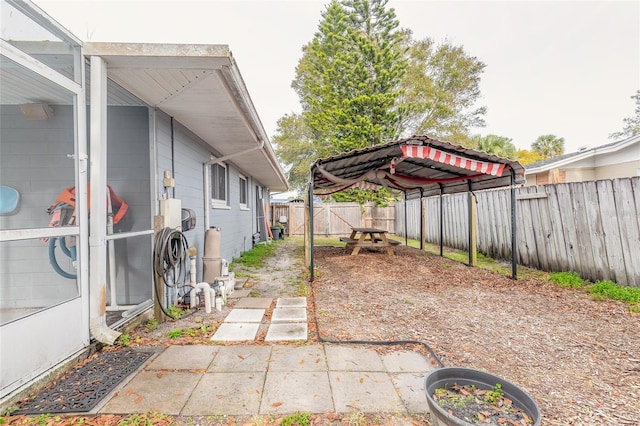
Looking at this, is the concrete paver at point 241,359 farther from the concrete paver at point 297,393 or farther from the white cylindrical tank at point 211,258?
the white cylindrical tank at point 211,258

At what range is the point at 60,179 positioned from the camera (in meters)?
3.13

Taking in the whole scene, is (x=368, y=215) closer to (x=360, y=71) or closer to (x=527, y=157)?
(x=360, y=71)

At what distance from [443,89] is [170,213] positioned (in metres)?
17.8

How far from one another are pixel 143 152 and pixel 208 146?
6.61ft

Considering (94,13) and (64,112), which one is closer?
(64,112)

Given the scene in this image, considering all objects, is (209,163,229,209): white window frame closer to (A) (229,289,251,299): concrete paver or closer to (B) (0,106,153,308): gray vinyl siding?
(A) (229,289,251,299): concrete paver

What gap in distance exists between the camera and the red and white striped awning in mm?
4762

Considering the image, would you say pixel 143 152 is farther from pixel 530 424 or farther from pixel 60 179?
pixel 530 424

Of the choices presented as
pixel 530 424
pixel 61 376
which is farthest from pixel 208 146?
pixel 530 424

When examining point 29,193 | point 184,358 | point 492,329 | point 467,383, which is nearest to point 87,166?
point 29,193

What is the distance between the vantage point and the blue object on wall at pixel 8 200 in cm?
312

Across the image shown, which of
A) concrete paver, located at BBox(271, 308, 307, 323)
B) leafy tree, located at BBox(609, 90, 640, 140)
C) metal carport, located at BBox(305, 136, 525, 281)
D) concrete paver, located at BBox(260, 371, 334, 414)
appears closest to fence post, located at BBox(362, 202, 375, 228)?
metal carport, located at BBox(305, 136, 525, 281)

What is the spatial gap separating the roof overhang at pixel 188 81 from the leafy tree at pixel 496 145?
58.8ft

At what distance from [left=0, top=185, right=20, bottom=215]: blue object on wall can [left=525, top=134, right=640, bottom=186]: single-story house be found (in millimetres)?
13053
